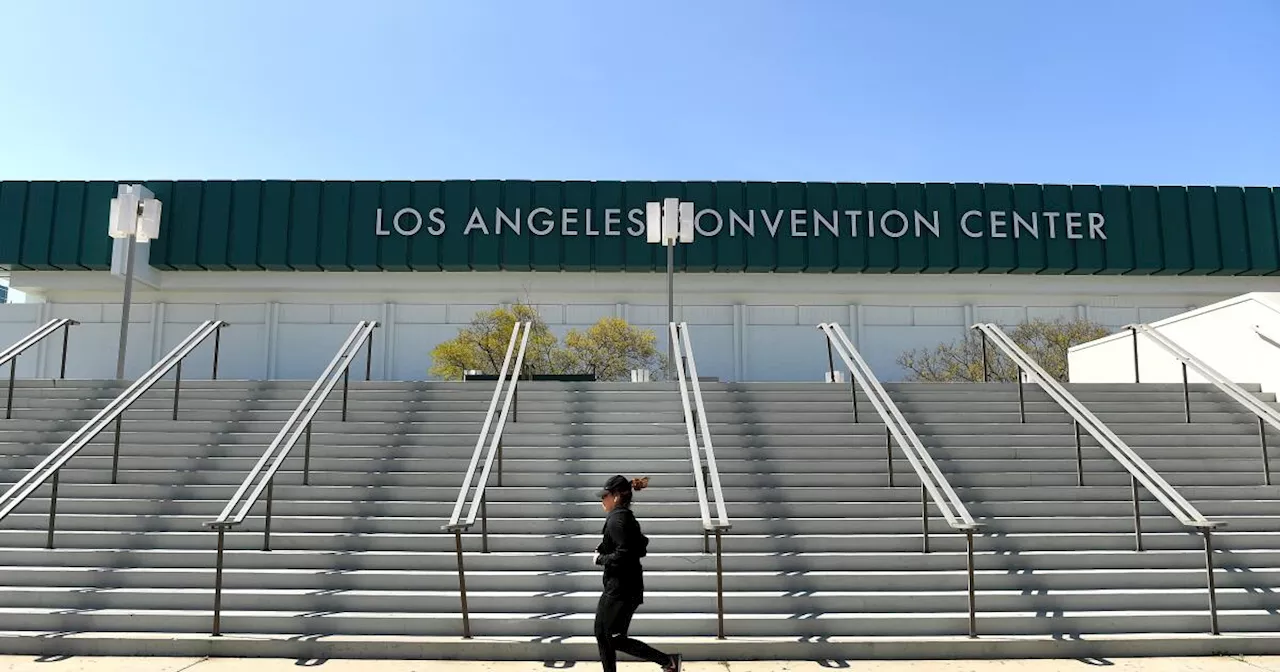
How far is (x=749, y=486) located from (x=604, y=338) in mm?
12703

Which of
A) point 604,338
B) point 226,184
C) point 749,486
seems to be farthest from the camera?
point 226,184

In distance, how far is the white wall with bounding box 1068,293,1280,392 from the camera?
1036 cm

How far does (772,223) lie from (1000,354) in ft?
22.3

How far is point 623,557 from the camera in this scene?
489 cm

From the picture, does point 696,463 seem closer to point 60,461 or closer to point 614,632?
point 614,632

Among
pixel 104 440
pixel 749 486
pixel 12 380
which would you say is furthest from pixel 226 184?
pixel 749 486

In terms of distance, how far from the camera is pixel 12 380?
1003 centimetres

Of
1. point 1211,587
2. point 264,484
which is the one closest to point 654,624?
point 264,484

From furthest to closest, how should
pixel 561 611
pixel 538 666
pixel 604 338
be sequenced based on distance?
pixel 604 338, pixel 561 611, pixel 538 666

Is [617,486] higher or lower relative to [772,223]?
lower

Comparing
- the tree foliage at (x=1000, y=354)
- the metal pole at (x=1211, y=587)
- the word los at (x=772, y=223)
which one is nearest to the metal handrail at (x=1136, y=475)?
the metal pole at (x=1211, y=587)

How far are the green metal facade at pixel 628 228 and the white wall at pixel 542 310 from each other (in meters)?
0.51

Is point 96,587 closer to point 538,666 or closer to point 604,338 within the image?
point 538,666

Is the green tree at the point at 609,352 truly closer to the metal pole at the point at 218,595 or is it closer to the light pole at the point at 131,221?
the light pole at the point at 131,221
